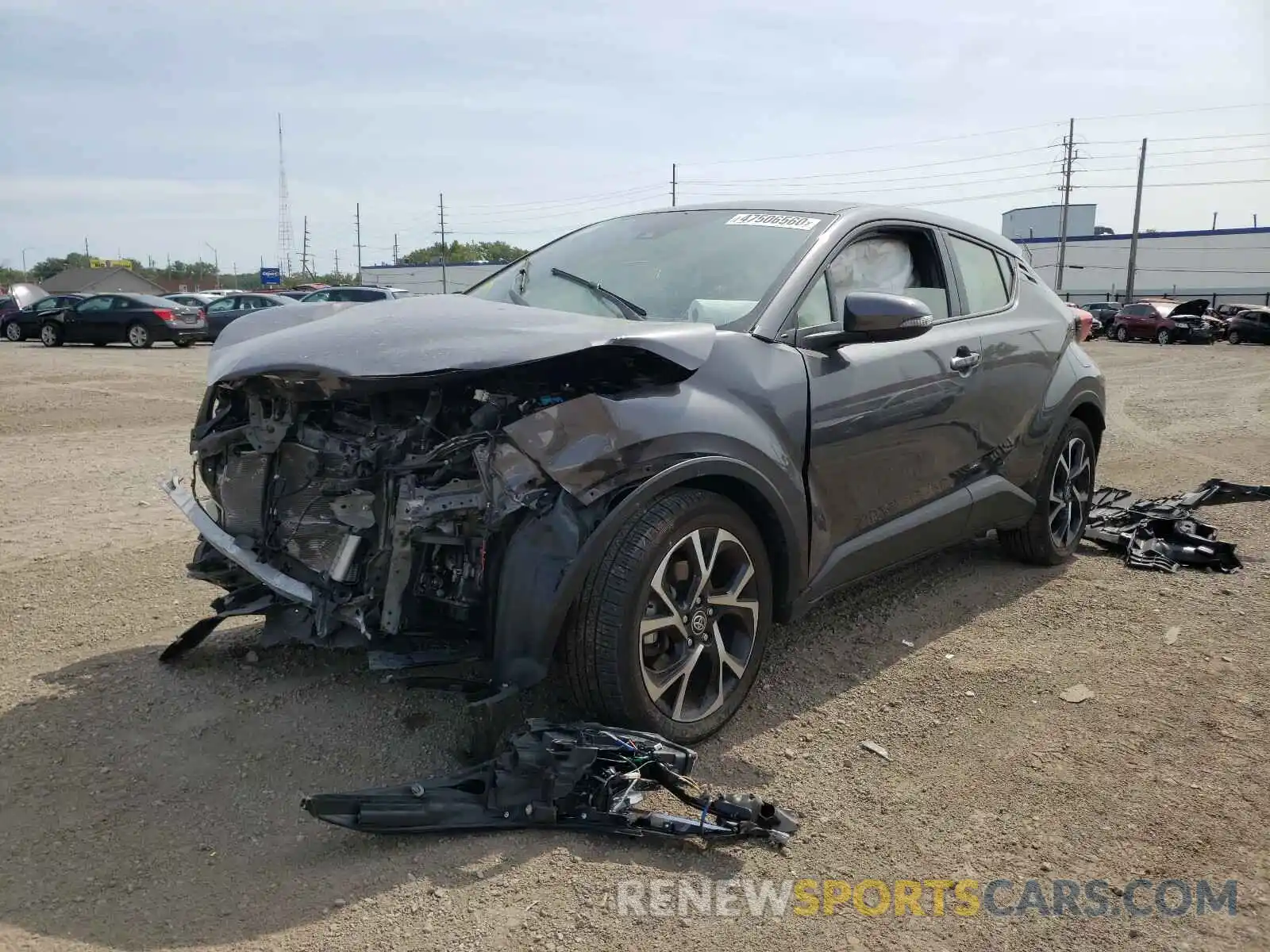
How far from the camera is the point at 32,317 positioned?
2738 centimetres

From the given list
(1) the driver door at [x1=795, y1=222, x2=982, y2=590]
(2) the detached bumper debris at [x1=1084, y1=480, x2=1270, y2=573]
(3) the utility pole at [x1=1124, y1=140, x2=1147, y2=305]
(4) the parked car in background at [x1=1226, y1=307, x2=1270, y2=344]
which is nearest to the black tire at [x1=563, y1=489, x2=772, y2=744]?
(1) the driver door at [x1=795, y1=222, x2=982, y2=590]

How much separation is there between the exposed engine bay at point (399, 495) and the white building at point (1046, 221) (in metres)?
78.2

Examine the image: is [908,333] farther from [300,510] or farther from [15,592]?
[15,592]

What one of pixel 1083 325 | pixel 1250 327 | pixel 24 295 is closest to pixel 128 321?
pixel 24 295

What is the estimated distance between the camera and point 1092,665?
157 inches

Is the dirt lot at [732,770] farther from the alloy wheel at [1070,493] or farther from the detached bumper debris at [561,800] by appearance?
the alloy wheel at [1070,493]

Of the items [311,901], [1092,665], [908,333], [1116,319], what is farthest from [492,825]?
[1116,319]

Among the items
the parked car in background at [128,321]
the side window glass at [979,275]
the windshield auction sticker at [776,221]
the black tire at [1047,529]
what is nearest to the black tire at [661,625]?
the windshield auction sticker at [776,221]

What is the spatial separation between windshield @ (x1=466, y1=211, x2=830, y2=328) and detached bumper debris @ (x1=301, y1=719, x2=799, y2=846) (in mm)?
1557

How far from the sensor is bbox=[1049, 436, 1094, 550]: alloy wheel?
17.3 ft

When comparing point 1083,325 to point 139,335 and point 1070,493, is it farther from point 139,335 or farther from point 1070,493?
point 139,335

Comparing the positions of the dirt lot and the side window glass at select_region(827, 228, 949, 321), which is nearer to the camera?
the dirt lot

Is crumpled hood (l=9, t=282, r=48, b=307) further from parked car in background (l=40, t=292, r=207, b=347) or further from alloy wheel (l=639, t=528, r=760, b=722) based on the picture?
alloy wheel (l=639, t=528, r=760, b=722)

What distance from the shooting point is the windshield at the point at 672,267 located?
3662 millimetres
